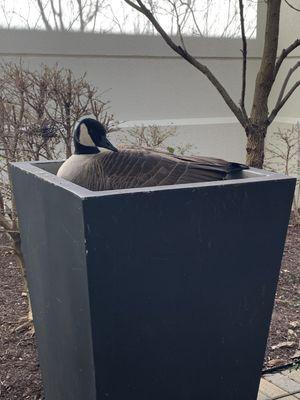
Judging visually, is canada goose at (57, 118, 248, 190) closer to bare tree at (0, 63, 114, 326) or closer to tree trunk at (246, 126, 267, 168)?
tree trunk at (246, 126, 267, 168)

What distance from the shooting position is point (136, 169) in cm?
204

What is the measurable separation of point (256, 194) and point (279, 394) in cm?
140

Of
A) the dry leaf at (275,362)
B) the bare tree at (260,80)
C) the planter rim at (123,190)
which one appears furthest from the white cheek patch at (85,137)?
the dry leaf at (275,362)

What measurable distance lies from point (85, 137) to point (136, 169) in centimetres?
31

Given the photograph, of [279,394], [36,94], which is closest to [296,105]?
[36,94]

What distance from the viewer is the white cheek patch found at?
2.21 metres

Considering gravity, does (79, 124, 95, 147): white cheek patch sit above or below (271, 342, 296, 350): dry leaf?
above

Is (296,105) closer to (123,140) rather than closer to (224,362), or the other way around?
(123,140)

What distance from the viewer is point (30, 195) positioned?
7.00 ft

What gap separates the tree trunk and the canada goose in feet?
3.92

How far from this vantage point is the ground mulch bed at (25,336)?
2861 mm

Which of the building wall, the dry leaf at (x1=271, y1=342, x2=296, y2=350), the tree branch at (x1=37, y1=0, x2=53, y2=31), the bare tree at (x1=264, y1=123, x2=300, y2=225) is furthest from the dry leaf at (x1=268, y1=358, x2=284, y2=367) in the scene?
the tree branch at (x1=37, y1=0, x2=53, y2=31)

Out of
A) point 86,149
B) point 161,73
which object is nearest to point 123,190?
point 86,149

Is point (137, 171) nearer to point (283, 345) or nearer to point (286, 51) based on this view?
point (286, 51)
